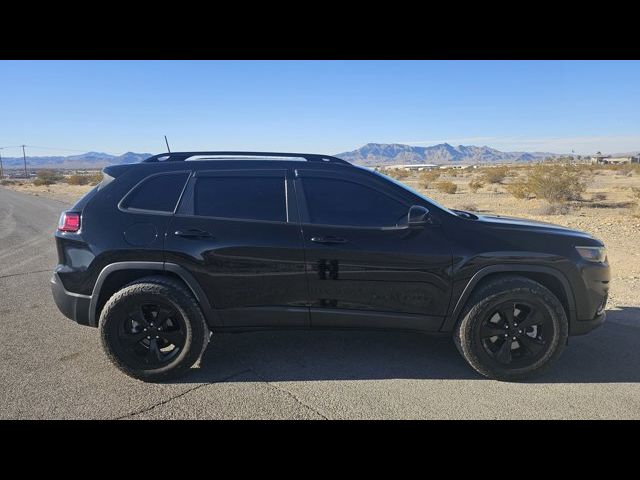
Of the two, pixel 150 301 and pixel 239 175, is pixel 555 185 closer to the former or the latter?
pixel 239 175

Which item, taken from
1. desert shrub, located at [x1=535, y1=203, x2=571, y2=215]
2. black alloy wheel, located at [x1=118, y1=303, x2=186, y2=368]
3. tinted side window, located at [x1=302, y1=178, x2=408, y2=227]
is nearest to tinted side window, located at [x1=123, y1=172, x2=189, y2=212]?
black alloy wheel, located at [x1=118, y1=303, x2=186, y2=368]

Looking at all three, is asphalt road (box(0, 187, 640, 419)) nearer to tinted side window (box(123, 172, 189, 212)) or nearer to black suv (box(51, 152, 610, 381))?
black suv (box(51, 152, 610, 381))

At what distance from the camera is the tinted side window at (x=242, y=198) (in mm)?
3854

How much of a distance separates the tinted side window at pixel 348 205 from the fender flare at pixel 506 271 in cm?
81

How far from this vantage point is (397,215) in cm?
388

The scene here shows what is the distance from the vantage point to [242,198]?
12.8 ft

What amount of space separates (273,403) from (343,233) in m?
1.45

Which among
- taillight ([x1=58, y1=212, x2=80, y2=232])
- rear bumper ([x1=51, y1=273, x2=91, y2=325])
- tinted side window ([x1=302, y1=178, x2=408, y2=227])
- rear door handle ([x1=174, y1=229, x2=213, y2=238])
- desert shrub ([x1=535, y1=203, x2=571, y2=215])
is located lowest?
desert shrub ([x1=535, y1=203, x2=571, y2=215])

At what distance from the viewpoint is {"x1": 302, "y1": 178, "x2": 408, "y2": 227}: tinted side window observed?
3.85m

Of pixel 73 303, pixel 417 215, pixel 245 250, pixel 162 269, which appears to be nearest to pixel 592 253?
pixel 417 215

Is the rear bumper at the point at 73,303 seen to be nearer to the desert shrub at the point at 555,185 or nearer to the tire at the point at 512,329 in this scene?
the tire at the point at 512,329

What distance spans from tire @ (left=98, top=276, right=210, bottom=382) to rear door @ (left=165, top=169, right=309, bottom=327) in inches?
8.6

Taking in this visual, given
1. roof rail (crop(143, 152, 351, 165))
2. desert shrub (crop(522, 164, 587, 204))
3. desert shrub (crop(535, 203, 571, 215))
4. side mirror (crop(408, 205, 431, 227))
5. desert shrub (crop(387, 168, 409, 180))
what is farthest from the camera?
desert shrub (crop(387, 168, 409, 180))
